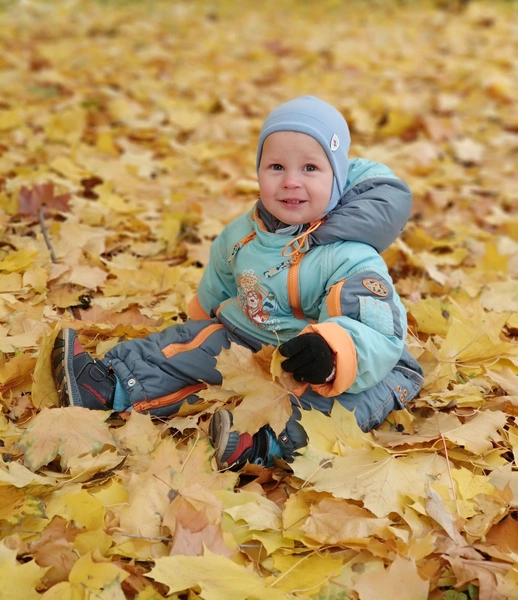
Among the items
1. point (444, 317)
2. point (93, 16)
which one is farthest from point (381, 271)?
point (93, 16)

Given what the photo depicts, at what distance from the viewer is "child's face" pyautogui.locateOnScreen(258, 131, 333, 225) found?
195 cm

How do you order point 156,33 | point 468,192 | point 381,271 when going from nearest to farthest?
point 381,271
point 468,192
point 156,33

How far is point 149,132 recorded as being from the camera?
482 cm

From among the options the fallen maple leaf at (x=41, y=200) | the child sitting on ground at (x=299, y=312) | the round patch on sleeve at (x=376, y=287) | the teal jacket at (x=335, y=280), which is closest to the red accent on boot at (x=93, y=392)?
the child sitting on ground at (x=299, y=312)

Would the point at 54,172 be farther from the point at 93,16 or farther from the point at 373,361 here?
the point at 93,16

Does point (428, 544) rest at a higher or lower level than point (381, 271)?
lower

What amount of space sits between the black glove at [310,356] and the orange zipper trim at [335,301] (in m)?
0.14

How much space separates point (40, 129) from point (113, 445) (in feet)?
10.7

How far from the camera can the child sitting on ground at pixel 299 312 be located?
184 cm

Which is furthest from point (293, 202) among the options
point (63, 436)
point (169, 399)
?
point (63, 436)

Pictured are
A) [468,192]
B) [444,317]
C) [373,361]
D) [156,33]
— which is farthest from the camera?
[156,33]

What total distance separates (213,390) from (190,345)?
0.20 meters

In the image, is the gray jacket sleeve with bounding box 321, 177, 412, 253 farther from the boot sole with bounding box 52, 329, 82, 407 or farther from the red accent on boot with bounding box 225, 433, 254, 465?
the boot sole with bounding box 52, 329, 82, 407

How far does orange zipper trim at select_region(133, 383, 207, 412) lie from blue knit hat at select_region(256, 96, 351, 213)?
698mm
